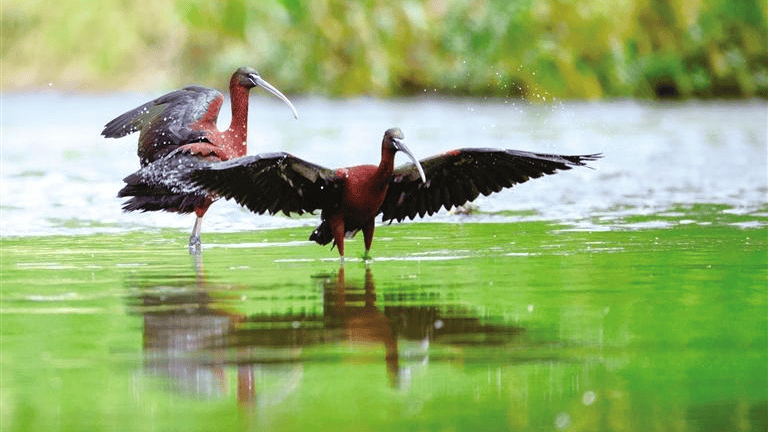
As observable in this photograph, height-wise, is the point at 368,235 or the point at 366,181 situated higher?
the point at 366,181

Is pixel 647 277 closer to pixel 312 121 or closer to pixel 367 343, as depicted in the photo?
pixel 367 343

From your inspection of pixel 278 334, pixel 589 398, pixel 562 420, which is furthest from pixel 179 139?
pixel 562 420

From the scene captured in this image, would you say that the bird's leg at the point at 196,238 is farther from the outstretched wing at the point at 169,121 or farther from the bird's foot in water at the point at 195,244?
the outstretched wing at the point at 169,121

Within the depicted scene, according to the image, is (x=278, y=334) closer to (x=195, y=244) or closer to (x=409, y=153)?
(x=409, y=153)

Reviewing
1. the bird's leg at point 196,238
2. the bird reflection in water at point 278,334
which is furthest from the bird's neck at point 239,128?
the bird reflection in water at point 278,334

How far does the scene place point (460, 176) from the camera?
459 inches

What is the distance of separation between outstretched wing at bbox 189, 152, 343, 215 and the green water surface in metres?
0.41

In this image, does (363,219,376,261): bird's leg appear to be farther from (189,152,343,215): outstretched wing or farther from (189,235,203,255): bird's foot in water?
(189,235,203,255): bird's foot in water

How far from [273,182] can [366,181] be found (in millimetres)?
684

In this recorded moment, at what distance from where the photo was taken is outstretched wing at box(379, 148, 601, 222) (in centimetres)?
1131

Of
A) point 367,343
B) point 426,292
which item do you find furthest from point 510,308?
point 367,343

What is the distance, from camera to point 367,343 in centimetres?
755

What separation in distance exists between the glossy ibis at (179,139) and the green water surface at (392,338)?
1.34ft

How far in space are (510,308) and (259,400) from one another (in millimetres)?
2701
